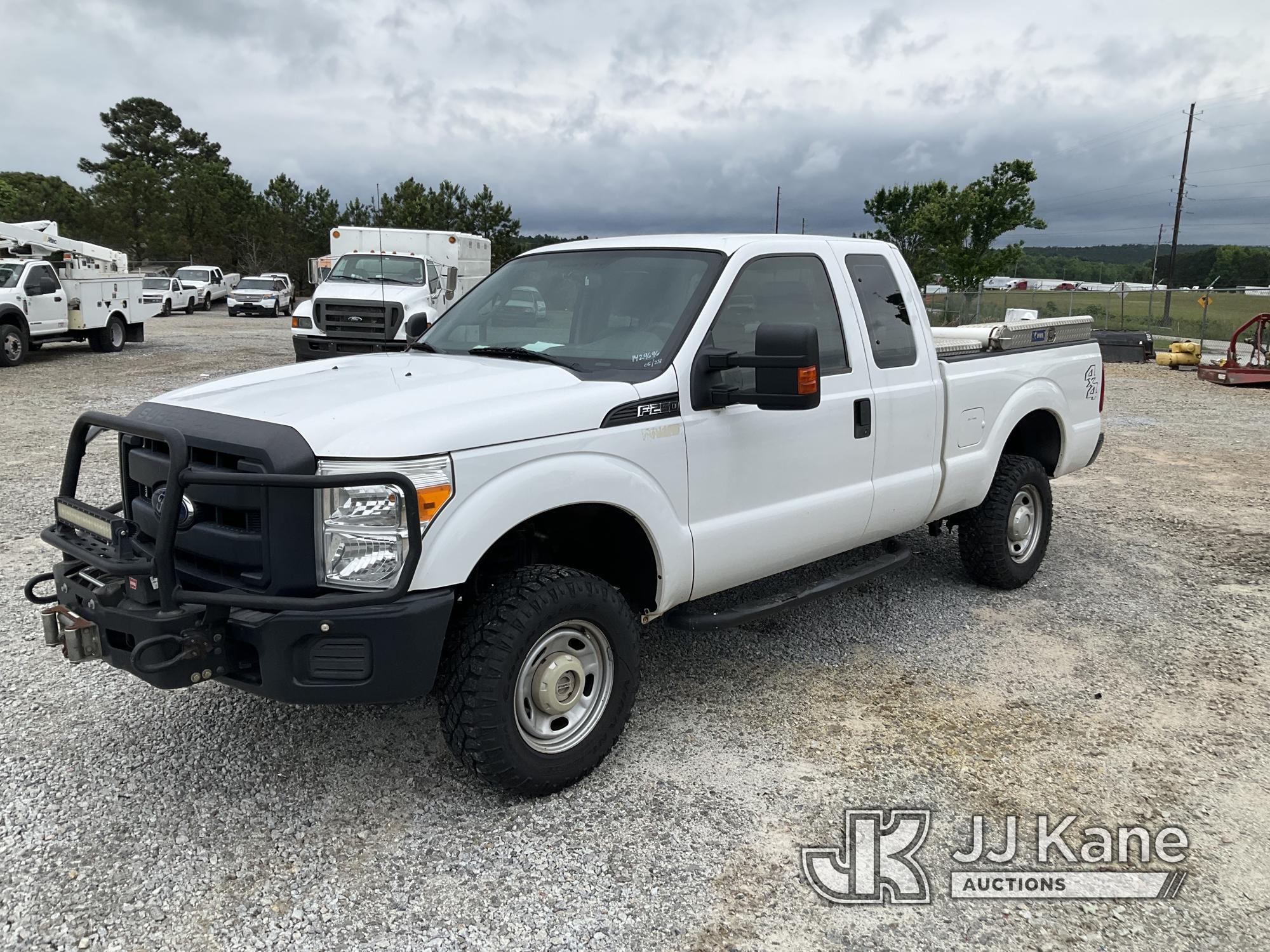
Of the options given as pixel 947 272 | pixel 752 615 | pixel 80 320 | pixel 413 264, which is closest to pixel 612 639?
pixel 752 615

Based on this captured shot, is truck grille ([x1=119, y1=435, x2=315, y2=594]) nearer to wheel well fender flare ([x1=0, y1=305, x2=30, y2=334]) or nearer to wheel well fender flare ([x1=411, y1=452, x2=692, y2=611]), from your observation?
wheel well fender flare ([x1=411, y1=452, x2=692, y2=611])

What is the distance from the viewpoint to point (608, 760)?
3.85m

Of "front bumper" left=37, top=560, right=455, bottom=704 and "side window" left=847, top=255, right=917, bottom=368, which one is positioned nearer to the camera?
"front bumper" left=37, top=560, right=455, bottom=704

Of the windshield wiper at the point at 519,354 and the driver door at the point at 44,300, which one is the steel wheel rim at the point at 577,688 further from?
the driver door at the point at 44,300

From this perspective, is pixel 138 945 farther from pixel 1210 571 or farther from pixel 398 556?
pixel 1210 571

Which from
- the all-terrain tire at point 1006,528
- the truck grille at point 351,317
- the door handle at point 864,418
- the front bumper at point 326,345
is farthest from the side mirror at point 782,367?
the truck grille at point 351,317

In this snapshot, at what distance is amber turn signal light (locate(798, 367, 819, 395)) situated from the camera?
352 centimetres

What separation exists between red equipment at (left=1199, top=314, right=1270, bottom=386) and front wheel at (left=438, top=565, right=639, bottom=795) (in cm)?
1727

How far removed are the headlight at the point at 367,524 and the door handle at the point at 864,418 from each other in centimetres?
225

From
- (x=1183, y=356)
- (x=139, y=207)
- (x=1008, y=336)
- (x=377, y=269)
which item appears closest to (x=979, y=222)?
(x=1183, y=356)

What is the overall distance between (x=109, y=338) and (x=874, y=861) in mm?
21056

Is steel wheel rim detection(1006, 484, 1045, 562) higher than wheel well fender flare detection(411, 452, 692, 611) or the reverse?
the reverse

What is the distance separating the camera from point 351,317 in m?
15.8

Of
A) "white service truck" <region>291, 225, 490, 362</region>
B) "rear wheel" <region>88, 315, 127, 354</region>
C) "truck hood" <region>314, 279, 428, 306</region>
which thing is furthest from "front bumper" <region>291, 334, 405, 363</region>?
"rear wheel" <region>88, 315, 127, 354</region>
